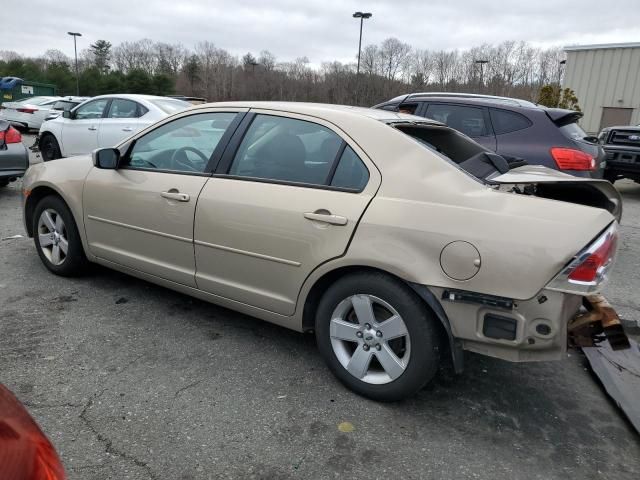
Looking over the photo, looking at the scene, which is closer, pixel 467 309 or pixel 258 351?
pixel 467 309

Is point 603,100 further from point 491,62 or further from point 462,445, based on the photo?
point 491,62

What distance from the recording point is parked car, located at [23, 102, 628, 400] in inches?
92.2

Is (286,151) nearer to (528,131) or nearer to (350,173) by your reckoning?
(350,173)

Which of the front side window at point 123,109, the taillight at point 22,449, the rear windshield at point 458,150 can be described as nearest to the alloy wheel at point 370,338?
the rear windshield at point 458,150

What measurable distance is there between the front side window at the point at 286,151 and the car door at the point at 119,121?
6.48m

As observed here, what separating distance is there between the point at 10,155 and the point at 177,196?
18.3ft

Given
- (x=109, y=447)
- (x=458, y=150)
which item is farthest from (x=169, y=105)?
(x=109, y=447)

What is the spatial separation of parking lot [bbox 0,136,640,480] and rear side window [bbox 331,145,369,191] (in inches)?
45.9

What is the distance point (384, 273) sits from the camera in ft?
8.66

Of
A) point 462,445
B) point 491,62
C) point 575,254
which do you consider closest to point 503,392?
point 462,445

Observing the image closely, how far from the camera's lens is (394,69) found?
58.8 metres

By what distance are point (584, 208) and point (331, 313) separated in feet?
4.54

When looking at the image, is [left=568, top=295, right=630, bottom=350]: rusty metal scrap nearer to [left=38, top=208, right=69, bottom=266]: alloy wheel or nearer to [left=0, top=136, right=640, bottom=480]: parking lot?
[left=0, top=136, right=640, bottom=480]: parking lot

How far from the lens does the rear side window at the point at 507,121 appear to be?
19.6 feet
